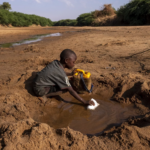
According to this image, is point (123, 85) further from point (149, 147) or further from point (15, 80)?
point (15, 80)

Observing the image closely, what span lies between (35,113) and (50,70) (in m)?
0.76

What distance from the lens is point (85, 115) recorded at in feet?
8.33

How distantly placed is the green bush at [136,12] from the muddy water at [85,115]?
17.3 meters

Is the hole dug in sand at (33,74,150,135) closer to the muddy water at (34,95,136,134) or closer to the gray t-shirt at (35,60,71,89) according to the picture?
the muddy water at (34,95,136,134)

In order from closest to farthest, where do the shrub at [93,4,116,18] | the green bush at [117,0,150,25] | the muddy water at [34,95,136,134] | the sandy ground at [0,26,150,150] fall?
the sandy ground at [0,26,150,150] < the muddy water at [34,95,136,134] < the green bush at [117,0,150,25] < the shrub at [93,4,116,18]

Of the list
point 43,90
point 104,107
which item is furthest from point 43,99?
point 104,107

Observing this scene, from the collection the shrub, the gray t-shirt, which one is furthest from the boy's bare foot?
the shrub

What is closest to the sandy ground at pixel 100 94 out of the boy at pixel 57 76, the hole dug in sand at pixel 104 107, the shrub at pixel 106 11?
the hole dug in sand at pixel 104 107

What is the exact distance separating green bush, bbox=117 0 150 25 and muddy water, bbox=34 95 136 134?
1727 cm

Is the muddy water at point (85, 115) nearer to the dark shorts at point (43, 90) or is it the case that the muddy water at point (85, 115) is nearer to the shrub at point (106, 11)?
the dark shorts at point (43, 90)

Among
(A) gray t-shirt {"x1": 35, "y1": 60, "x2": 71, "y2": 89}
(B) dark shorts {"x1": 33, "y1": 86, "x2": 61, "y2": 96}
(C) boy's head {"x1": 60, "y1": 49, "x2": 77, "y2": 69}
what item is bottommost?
(B) dark shorts {"x1": 33, "y1": 86, "x2": 61, "y2": 96}

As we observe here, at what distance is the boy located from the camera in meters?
2.56

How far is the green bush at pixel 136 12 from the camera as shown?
56.7ft

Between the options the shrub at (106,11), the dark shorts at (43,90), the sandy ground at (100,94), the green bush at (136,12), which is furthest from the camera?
the shrub at (106,11)
